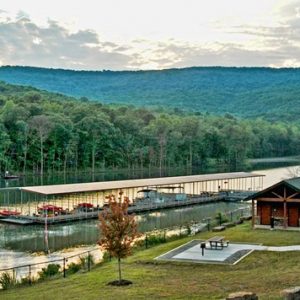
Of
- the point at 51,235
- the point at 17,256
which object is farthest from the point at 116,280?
the point at 51,235

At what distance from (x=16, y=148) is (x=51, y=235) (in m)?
68.7

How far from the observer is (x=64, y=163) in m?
113

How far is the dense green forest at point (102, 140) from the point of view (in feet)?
355

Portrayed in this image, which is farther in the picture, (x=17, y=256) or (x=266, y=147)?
(x=266, y=147)

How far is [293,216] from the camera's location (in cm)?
3444

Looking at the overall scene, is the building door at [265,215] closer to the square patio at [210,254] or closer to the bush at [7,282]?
the square patio at [210,254]

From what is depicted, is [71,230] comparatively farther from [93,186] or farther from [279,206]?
[279,206]

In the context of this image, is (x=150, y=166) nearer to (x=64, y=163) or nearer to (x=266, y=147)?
(x=64, y=163)

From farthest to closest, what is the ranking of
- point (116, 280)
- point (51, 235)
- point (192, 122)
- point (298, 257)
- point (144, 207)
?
point (192, 122) < point (144, 207) < point (51, 235) < point (298, 257) < point (116, 280)

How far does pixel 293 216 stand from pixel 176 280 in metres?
16.9

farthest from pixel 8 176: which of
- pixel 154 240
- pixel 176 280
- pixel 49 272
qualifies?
pixel 176 280

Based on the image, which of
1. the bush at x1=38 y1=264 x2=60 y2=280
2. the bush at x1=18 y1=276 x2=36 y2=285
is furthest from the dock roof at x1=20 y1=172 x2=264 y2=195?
the bush at x1=18 y1=276 x2=36 y2=285

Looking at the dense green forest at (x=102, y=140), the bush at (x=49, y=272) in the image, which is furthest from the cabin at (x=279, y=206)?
the dense green forest at (x=102, y=140)

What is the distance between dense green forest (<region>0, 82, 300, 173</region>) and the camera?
10831 cm
